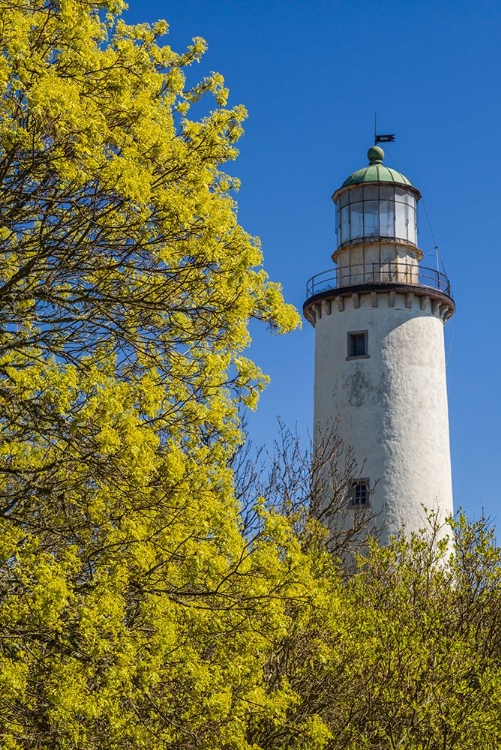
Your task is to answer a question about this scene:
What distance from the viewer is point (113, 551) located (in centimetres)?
904

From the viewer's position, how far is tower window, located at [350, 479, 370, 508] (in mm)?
27375

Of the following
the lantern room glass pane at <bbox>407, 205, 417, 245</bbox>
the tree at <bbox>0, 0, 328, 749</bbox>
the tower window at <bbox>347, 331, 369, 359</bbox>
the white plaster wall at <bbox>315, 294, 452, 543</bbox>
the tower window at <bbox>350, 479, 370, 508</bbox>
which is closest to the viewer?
the tree at <bbox>0, 0, 328, 749</bbox>

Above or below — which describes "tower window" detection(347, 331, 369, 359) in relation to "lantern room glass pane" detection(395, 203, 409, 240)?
below

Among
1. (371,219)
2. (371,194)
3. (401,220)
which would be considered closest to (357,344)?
(371,219)

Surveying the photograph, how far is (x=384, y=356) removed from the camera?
29.2m

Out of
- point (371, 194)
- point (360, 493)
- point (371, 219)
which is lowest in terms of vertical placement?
point (360, 493)

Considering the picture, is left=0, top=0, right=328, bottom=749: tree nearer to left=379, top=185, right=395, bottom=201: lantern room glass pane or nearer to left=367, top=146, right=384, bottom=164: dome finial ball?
left=379, top=185, right=395, bottom=201: lantern room glass pane

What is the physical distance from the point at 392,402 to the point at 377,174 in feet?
24.5

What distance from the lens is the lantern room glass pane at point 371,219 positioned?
3091 centimetres

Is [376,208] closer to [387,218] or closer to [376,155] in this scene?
[387,218]

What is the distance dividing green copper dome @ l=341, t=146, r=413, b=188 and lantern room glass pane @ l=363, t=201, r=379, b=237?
2.68 ft

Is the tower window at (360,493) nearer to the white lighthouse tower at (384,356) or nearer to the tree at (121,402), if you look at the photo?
the white lighthouse tower at (384,356)

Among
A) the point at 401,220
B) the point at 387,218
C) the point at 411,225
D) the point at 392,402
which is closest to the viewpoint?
the point at 392,402

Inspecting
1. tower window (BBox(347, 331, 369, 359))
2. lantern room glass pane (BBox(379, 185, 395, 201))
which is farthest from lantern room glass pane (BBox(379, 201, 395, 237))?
tower window (BBox(347, 331, 369, 359))
